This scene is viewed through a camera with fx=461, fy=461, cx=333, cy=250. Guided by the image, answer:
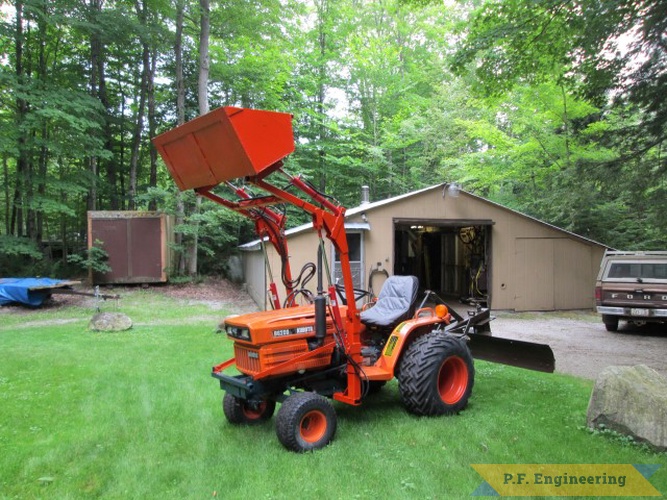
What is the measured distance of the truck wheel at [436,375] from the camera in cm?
423

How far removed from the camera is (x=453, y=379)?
466 cm

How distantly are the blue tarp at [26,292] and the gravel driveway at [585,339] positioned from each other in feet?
35.6

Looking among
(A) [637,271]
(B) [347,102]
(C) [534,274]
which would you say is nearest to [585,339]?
(A) [637,271]

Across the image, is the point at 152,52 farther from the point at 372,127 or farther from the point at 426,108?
the point at 426,108

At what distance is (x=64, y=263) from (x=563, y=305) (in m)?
17.3

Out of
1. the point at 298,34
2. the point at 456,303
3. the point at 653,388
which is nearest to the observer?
the point at 653,388

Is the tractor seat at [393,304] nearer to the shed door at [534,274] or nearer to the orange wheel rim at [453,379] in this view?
the orange wheel rim at [453,379]

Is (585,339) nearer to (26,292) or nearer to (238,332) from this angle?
(238,332)

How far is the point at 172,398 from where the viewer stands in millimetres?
4969

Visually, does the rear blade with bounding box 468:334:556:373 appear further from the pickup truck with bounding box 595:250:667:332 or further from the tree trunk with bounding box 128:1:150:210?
the tree trunk with bounding box 128:1:150:210

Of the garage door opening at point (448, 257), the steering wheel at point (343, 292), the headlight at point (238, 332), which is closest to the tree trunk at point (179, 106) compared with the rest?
the garage door opening at point (448, 257)

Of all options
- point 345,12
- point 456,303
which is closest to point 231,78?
point 345,12

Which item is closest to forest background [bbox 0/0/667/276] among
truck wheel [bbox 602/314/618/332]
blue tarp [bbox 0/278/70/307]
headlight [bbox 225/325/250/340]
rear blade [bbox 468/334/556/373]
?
truck wheel [bbox 602/314/618/332]

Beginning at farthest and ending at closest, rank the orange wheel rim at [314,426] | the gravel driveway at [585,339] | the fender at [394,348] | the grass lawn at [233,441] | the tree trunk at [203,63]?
the tree trunk at [203,63] → the gravel driveway at [585,339] → the fender at [394,348] → the orange wheel rim at [314,426] → the grass lawn at [233,441]
